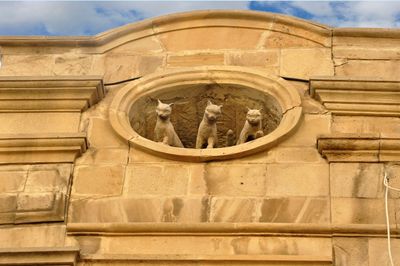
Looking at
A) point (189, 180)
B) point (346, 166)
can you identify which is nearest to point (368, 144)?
point (346, 166)

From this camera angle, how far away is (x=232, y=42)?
526 inches

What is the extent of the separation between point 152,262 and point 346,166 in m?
2.30

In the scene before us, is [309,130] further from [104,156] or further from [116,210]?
[116,210]

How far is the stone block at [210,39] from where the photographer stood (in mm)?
13281

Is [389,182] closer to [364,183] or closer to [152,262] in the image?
[364,183]

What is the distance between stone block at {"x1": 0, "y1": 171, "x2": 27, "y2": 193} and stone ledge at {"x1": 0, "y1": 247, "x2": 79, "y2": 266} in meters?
1.05

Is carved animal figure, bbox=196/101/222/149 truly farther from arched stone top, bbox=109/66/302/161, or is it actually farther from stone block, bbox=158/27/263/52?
stone block, bbox=158/27/263/52

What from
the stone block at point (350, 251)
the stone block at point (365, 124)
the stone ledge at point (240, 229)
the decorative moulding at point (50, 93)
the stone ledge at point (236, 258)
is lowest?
the stone ledge at point (236, 258)

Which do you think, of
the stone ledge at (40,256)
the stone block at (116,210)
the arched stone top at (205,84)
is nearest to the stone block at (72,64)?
the arched stone top at (205,84)

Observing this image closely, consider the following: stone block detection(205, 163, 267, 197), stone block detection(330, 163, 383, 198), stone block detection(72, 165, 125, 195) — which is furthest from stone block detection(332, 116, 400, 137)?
stone block detection(72, 165, 125, 195)

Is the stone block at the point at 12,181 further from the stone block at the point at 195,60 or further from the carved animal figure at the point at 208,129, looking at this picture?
the stone block at the point at 195,60

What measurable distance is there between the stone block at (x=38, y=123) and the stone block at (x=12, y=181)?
73 cm

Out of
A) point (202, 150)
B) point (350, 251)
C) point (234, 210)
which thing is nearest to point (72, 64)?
point (202, 150)

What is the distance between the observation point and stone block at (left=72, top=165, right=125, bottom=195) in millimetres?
11180
